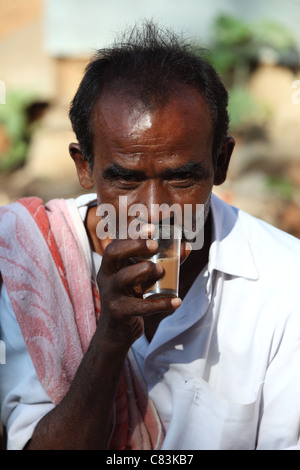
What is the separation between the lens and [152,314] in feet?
8.32

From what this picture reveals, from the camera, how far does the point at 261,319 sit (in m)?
2.76

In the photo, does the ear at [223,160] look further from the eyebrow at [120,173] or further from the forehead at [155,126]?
the eyebrow at [120,173]

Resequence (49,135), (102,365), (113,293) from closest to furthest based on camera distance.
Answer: (113,293) → (102,365) → (49,135)

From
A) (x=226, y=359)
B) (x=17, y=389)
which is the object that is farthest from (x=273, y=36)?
(x=17, y=389)

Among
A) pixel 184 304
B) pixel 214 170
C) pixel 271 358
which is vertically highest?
pixel 214 170

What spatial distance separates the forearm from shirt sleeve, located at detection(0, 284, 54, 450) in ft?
0.21

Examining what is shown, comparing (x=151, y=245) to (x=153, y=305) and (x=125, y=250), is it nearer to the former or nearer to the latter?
(x=125, y=250)

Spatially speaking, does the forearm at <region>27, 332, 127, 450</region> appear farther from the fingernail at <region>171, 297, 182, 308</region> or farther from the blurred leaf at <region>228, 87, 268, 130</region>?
the blurred leaf at <region>228, 87, 268, 130</region>

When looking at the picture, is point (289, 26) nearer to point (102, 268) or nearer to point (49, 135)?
point (49, 135)

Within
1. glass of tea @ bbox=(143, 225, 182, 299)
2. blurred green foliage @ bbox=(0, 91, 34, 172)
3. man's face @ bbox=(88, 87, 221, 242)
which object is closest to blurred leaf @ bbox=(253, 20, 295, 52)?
blurred green foliage @ bbox=(0, 91, 34, 172)

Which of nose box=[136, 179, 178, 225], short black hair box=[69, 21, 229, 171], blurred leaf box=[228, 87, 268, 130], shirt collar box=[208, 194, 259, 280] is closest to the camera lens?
nose box=[136, 179, 178, 225]

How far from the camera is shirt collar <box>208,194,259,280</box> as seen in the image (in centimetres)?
281
